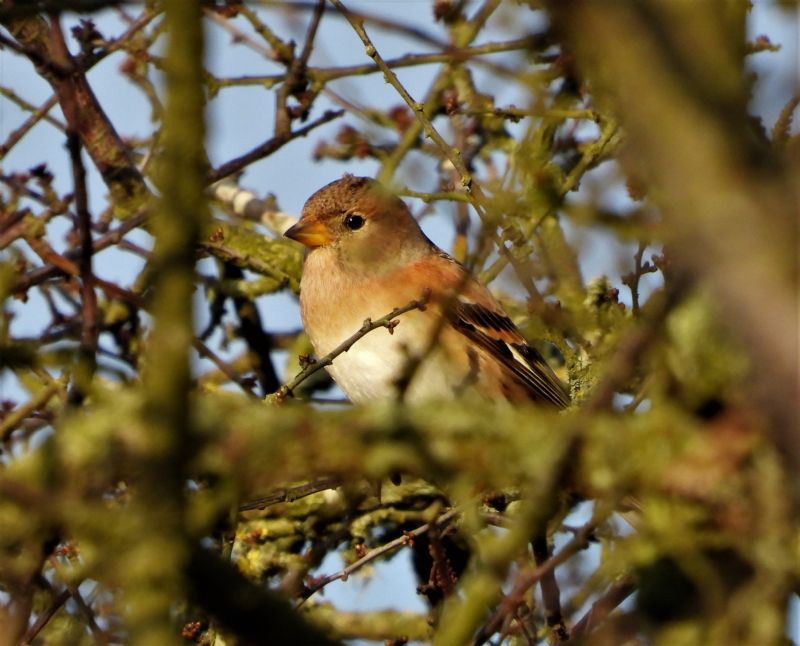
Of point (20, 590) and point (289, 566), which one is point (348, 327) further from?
point (20, 590)

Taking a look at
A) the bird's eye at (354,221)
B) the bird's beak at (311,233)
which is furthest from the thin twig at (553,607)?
the bird's eye at (354,221)

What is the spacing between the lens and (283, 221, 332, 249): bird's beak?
6.42m

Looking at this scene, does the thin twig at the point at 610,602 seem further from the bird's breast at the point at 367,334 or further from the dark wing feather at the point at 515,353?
the dark wing feather at the point at 515,353

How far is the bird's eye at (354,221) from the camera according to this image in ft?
21.6

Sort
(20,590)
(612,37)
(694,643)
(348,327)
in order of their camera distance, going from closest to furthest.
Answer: (612,37)
(694,643)
(20,590)
(348,327)

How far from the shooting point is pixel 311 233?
6438mm

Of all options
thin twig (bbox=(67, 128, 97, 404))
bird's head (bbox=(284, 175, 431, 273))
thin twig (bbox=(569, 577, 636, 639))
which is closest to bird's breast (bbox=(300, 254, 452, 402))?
bird's head (bbox=(284, 175, 431, 273))

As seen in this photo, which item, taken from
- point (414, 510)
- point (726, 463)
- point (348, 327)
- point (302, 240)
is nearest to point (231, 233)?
point (302, 240)

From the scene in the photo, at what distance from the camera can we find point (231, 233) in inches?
269

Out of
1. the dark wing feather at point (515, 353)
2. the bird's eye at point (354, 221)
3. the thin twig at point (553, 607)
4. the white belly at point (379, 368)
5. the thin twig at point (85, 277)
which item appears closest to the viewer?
the thin twig at point (85, 277)

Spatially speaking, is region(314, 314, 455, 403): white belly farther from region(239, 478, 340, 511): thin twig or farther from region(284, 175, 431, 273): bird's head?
region(239, 478, 340, 511): thin twig

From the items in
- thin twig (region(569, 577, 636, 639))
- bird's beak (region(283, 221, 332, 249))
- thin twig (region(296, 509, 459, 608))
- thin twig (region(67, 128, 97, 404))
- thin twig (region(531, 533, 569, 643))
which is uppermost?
bird's beak (region(283, 221, 332, 249))

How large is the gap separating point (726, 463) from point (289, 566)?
3.85 metres

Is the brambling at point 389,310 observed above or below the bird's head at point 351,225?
below
